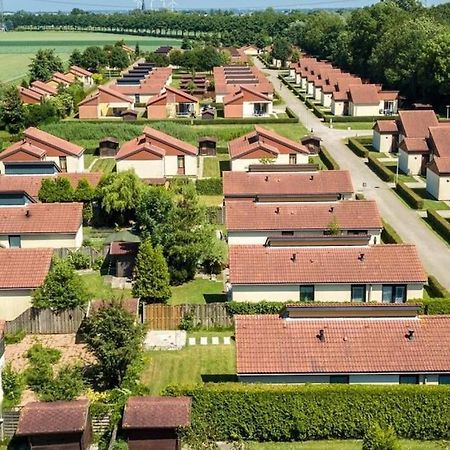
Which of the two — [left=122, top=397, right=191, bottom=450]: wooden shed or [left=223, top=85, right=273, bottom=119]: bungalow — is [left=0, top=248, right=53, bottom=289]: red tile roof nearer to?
[left=122, top=397, right=191, bottom=450]: wooden shed

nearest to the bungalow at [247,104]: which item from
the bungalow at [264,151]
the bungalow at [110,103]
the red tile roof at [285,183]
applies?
the bungalow at [110,103]

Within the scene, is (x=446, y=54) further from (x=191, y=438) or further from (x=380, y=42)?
(x=191, y=438)

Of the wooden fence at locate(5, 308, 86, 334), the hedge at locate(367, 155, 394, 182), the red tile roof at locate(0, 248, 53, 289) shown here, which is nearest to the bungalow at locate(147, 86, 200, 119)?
the hedge at locate(367, 155, 394, 182)

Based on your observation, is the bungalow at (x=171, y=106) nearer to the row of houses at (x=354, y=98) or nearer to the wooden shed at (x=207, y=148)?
the row of houses at (x=354, y=98)

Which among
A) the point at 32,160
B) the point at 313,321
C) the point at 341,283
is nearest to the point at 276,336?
the point at 313,321

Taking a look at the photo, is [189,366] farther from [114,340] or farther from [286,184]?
[286,184]

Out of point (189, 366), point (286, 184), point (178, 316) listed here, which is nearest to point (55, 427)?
point (189, 366)

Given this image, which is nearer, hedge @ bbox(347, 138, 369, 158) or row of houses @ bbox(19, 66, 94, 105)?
hedge @ bbox(347, 138, 369, 158)
